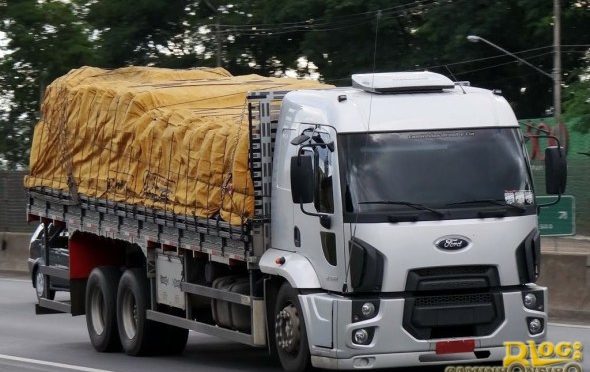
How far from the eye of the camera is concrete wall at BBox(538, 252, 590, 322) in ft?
57.3

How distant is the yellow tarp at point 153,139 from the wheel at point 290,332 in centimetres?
108

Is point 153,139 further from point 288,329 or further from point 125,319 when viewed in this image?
point 288,329

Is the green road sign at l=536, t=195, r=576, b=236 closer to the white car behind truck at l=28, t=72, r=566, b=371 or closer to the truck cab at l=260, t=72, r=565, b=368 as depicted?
the white car behind truck at l=28, t=72, r=566, b=371

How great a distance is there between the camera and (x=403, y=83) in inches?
458

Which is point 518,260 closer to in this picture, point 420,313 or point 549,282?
point 420,313

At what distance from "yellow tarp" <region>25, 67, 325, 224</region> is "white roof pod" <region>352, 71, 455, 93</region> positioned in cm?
145

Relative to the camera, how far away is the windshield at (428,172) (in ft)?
36.2

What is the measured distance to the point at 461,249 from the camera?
35.8 ft

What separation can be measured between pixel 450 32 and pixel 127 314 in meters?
39.9

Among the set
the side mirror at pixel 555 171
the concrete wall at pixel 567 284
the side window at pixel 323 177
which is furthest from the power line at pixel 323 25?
the side window at pixel 323 177

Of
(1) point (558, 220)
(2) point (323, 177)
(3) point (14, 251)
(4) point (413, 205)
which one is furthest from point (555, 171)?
(3) point (14, 251)

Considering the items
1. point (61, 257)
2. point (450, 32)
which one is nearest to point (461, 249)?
point (61, 257)

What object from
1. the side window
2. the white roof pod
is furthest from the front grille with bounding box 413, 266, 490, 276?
the white roof pod

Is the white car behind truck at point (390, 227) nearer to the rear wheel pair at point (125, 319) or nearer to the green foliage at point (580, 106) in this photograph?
the rear wheel pair at point (125, 319)
